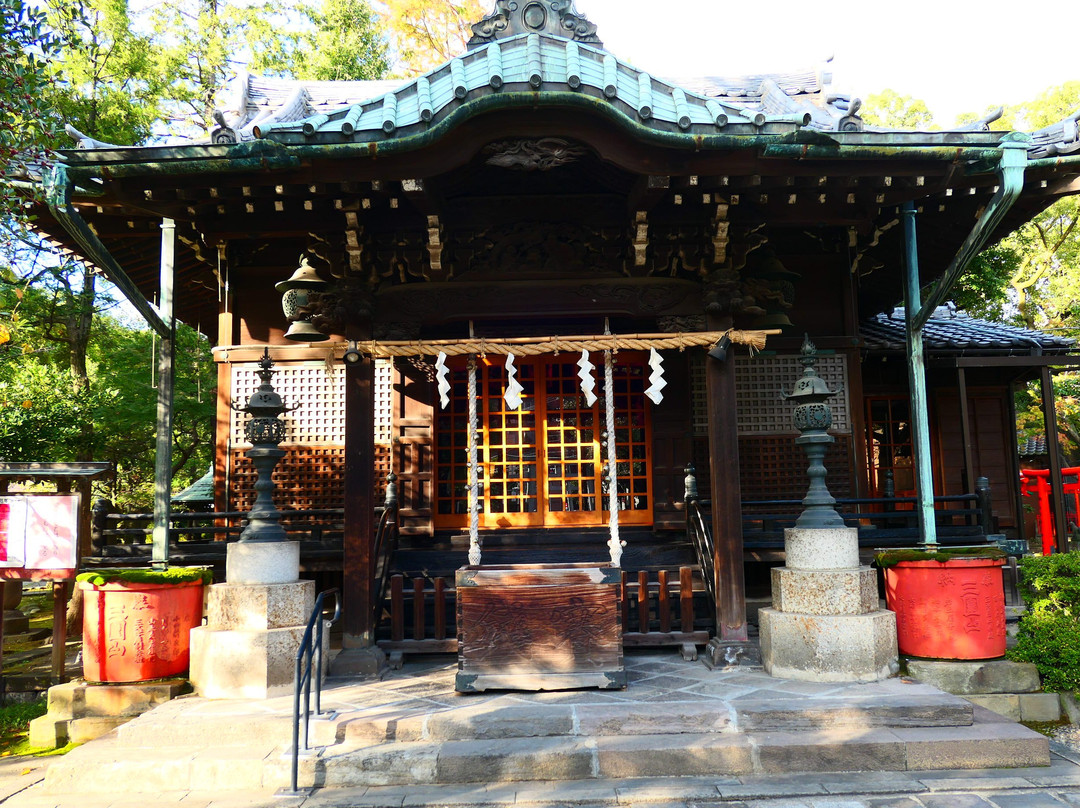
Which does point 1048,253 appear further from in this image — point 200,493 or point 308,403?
point 200,493

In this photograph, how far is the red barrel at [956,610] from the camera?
21.5 feet

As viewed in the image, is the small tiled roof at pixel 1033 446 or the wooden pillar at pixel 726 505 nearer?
the wooden pillar at pixel 726 505

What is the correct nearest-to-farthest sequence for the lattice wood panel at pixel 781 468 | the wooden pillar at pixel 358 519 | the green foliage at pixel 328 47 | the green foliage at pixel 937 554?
the green foliage at pixel 937 554 → the wooden pillar at pixel 358 519 → the lattice wood panel at pixel 781 468 → the green foliage at pixel 328 47

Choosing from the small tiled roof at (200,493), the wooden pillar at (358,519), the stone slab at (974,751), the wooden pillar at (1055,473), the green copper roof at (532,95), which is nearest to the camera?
the stone slab at (974,751)

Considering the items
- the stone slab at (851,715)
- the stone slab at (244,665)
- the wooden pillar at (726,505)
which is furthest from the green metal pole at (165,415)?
the stone slab at (851,715)

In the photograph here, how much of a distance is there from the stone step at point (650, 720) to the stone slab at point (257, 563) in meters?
1.59

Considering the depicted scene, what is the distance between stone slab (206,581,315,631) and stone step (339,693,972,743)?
1.29 metres

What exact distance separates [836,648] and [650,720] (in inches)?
75.1

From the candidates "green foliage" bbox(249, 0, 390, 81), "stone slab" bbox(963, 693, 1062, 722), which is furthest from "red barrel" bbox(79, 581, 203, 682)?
"green foliage" bbox(249, 0, 390, 81)

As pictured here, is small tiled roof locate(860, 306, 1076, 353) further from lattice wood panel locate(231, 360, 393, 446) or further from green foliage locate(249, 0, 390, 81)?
green foliage locate(249, 0, 390, 81)

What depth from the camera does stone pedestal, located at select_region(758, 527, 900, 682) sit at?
6.30 metres

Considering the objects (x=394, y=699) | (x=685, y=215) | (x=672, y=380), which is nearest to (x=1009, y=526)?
(x=672, y=380)

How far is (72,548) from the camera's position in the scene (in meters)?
7.28

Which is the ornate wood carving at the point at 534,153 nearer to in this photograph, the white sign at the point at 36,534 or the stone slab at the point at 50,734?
the white sign at the point at 36,534
